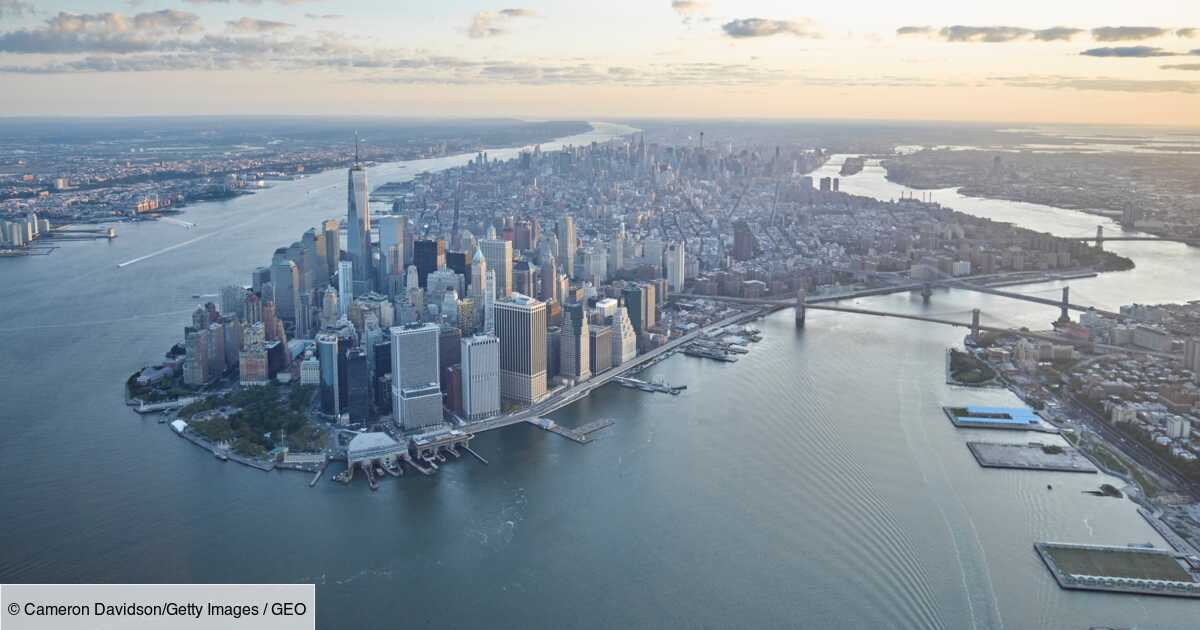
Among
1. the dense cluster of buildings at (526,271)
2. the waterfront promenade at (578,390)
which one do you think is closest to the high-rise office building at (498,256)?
the dense cluster of buildings at (526,271)

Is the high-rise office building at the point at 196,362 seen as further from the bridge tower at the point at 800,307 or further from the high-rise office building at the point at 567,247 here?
the bridge tower at the point at 800,307

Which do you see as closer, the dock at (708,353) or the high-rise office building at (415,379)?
the high-rise office building at (415,379)

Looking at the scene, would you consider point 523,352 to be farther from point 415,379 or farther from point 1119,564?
point 1119,564

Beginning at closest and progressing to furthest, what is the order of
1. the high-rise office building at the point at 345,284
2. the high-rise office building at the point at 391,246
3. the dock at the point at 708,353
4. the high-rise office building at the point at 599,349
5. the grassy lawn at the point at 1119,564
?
the grassy lawn at the point at 1119,564
the high-rise office building at the point at 599,349
the dock at the point at 708,353
the high-rise office building at the point at 345,284
the high-rise office building at the point at 391,246

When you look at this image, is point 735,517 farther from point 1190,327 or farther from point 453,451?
point 1190,327

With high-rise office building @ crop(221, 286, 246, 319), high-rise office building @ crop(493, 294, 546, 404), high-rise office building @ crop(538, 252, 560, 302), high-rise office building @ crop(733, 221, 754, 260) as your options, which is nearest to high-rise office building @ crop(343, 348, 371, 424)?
high-rise office building @ crop(493, 294, 546, 404)

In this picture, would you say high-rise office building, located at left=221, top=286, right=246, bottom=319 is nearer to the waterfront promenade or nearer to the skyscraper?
the waterfront promenade

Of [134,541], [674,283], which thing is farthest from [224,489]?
[674,283]

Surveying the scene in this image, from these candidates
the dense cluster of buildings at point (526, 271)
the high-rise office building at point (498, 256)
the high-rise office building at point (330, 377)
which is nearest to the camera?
the high-rise office building at point (330, 377)
